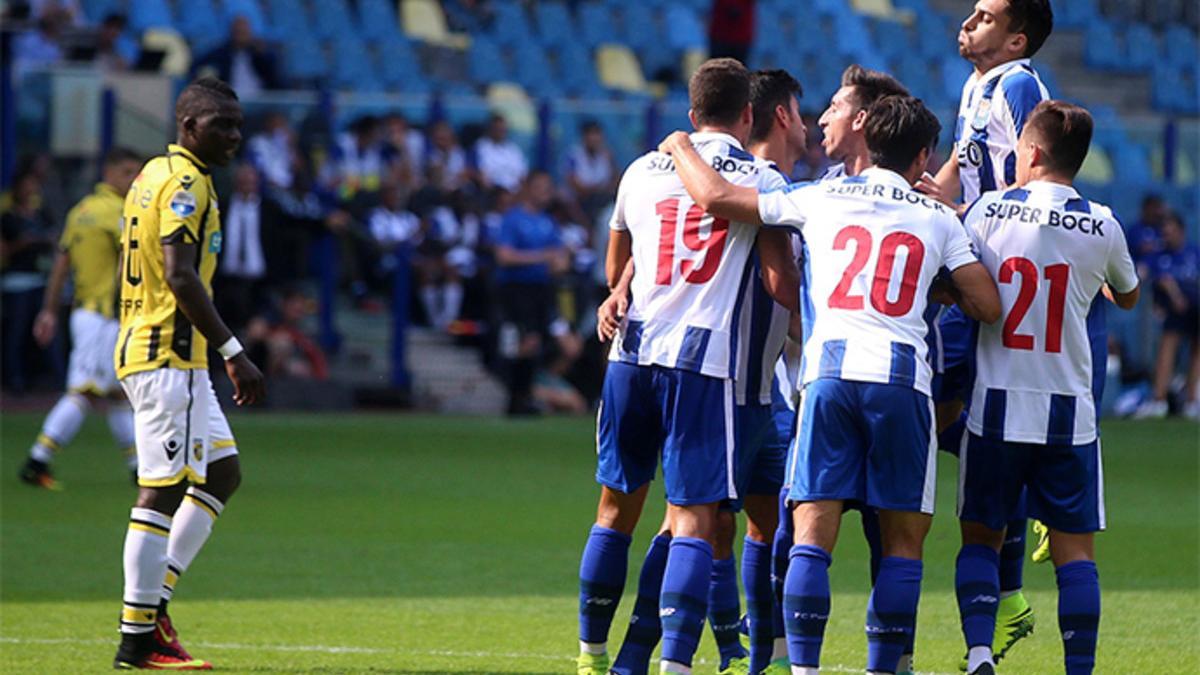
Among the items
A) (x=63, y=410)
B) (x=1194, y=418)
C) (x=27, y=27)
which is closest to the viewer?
(x=63, y=410)

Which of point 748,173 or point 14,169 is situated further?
point 14,169

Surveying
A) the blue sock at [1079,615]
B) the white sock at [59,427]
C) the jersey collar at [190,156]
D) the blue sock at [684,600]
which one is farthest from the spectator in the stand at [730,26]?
the blue sock at [684,600]

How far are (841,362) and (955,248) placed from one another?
0.54 meters

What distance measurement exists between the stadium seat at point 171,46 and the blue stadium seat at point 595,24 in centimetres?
619

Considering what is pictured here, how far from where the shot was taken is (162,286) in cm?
757

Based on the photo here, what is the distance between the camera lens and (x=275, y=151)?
1995 cm

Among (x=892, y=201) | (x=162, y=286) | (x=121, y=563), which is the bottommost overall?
(x=121, y=563)

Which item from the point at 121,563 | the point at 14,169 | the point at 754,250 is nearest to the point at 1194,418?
the point at 14,169

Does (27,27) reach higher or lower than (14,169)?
higher

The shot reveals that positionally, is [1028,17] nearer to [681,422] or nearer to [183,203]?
[681,422]

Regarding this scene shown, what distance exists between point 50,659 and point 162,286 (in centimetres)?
148

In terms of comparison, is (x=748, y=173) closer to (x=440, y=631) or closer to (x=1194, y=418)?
(x=440, y=631)

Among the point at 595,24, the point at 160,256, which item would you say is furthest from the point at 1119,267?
the point at 595,24

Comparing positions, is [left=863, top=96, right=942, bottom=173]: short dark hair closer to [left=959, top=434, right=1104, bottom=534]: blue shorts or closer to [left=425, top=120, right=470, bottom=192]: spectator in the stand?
[left=959, top=434, right=1104, bottom=534]: blue shorts
